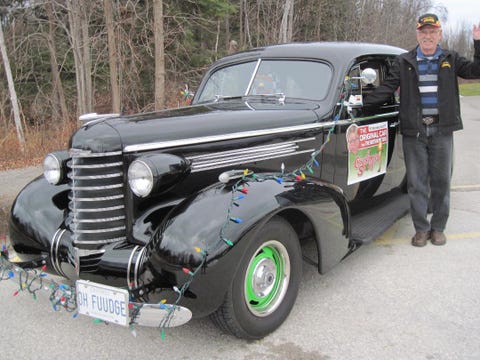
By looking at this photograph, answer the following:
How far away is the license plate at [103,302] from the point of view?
231cm

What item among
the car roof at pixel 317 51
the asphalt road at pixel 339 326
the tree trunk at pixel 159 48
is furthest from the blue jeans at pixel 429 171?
the tree trunk at pixel 159 48

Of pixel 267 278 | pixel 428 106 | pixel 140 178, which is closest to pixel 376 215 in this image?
pixel 428 106

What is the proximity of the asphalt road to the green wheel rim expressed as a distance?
0.21m

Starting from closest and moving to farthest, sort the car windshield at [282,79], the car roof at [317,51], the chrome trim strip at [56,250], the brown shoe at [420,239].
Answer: the chrome trim strip at [56,250] → the car windshield at [282,79] → the car roof at [317,51] → the brown shoe at [420,239]

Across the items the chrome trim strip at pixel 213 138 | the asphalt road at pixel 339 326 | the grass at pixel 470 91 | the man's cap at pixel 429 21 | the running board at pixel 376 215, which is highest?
the man's cap at pixel 429 21

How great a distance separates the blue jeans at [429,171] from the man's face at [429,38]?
27.4 inches

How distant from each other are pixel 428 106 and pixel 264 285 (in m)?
2.51

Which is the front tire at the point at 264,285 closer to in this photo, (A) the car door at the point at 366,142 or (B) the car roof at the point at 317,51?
(A) the car door at the point at 366,142

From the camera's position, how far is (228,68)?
452cm

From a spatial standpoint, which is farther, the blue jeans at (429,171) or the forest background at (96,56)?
the forest background at (96,56)

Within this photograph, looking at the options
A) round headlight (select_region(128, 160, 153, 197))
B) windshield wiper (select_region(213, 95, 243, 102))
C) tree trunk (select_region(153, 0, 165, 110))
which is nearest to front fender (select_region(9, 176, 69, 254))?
round headlight (select_region(128, 160, 153, 197))

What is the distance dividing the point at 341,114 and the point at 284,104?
53cm

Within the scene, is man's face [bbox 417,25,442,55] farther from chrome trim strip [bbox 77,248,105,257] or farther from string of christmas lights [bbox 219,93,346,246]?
chrome trim strip [bbox 77,248,105,257]

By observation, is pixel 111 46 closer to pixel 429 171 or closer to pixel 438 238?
pixel 429 171
